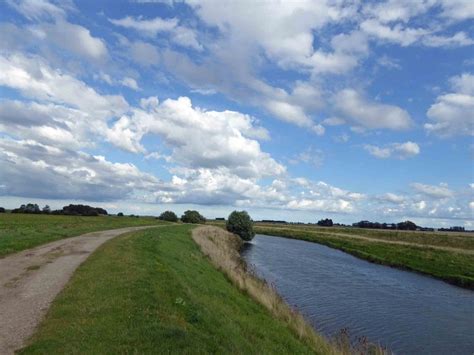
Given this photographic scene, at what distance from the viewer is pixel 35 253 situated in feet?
74.3

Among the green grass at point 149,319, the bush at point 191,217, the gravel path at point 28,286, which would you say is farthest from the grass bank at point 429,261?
the bush at point 191,217

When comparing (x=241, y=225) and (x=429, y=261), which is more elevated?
(x=241, y=225)

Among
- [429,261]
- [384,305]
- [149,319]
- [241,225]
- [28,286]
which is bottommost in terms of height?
[384,305]

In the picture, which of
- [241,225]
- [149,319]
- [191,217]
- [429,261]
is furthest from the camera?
[191,217]

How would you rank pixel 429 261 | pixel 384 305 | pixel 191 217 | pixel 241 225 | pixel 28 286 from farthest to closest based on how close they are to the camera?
pixel 191 217
pixel 241 225
pixel 429 261
pixel 384 305
pixel 28 286

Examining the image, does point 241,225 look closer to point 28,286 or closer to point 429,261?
point 429,261

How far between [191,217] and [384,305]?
305ft

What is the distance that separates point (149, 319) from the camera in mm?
10852

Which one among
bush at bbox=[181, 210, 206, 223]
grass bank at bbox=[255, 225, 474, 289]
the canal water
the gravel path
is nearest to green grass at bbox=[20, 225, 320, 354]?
the gravel path

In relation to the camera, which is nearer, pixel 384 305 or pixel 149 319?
pixel 149 319

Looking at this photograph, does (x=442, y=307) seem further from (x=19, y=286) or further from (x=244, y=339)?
(x=19, y=286)

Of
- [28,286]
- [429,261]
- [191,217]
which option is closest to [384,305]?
[28,286]

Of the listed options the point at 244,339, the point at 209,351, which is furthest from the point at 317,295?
the point at 209,351

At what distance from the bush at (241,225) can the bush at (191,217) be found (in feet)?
102
